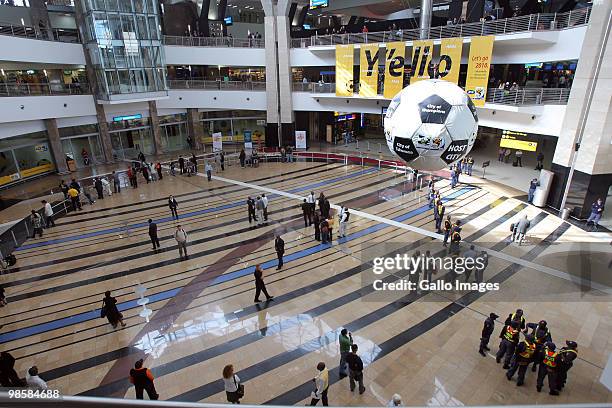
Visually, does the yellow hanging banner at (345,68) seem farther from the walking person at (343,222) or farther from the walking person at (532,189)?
the walking person at (343,222)

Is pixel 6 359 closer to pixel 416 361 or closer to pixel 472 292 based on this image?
pixel 416 361

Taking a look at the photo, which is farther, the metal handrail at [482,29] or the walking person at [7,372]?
the metal handrail at [482,29]

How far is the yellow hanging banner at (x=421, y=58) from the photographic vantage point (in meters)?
20.2

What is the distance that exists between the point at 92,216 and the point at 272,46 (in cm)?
1688

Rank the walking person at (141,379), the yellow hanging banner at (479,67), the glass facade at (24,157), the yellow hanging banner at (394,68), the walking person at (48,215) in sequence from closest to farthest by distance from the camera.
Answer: the walking person at (141,379) < the walking person at (48,215) < the yellow hanging banner at (479,67) < the glass facade at (24,157) < the yellow hanging banner at (394,68)

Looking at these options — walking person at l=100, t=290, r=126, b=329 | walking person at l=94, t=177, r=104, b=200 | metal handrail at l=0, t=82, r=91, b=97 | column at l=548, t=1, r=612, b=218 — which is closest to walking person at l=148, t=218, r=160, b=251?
walking person at l=100, t=290, r=126, b=329

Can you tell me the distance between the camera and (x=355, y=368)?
273 inches

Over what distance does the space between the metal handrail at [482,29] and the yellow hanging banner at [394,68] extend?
148 centimetres

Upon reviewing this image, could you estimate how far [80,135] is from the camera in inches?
959

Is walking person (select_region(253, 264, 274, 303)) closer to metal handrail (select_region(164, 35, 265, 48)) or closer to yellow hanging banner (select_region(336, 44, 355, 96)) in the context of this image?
yellow hanging banner (select_region(336, 44, 355, 96))

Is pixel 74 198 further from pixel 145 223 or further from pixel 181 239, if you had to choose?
pixel 181 239

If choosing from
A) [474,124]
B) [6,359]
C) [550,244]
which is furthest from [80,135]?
[550,244]

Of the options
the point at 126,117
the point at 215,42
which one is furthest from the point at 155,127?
the point at 215,42

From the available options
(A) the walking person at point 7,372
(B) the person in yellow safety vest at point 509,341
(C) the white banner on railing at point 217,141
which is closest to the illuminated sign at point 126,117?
(C) the white banner on railing at point 217,141
